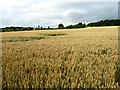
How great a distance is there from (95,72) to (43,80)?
1199 mm

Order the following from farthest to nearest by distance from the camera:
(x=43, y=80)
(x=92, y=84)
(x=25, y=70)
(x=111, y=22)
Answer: (x=111, y=22) → (x=25, y=70) → (x=43, y=80) → (x=92, y=84)

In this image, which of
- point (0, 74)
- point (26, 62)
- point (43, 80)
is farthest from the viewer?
point (26, 62)

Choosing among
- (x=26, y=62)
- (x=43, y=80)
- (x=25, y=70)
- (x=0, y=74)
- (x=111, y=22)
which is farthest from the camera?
A: (x=111, y=22)

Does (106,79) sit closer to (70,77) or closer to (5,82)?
(70,77)

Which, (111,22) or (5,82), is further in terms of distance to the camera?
(111,22)

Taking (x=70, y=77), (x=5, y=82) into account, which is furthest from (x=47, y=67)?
(x=5, y=82)

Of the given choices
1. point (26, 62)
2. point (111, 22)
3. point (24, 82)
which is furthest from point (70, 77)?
point (111, 22)

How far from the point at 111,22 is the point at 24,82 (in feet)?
226

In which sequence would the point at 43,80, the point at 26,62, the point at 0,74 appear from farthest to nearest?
the point at 26,62 → the point at 0,74 → the point at 43,80

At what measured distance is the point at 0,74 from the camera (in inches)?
207

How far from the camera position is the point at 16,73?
213 inches

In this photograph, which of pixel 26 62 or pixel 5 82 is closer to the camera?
pixel 5 82

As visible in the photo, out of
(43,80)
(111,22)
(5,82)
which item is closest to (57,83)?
(43,80)

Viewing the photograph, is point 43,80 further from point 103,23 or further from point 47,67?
point 103,23
